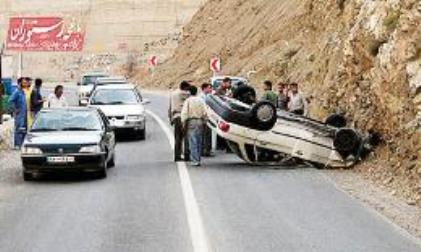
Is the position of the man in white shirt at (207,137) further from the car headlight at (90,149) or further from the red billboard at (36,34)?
the red billboard at (36,34)

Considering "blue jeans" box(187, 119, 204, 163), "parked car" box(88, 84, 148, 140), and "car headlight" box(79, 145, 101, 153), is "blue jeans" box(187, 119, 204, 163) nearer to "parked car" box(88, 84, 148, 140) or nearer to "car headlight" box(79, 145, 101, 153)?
"car headlight" box(79, 145, 101, 153)

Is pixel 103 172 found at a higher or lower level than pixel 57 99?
lower

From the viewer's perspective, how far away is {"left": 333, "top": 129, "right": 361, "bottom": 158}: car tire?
63.1ft

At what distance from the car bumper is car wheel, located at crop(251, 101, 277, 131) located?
3933mm

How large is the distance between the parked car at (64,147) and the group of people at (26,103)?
4507 millimetres

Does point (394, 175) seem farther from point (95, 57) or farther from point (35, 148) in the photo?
point (95, 57)

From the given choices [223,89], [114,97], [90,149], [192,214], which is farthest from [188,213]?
[114,97]

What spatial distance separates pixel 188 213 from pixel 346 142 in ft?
23.1

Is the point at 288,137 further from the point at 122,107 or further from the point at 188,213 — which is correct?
the point at 122,107

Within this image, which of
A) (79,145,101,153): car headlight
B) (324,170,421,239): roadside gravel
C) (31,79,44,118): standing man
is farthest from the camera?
(31,79,44,118): standing man

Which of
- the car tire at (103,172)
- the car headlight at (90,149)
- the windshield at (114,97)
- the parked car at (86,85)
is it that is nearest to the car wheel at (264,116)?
the car tire at (103,172)

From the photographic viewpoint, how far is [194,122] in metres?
19.7

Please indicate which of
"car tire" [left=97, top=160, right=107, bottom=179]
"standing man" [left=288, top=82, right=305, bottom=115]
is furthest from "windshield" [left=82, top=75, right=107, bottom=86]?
"car tire" [left=97, top=160, right=107, bottom=179]

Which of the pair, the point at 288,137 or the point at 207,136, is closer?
the point at 288,137
